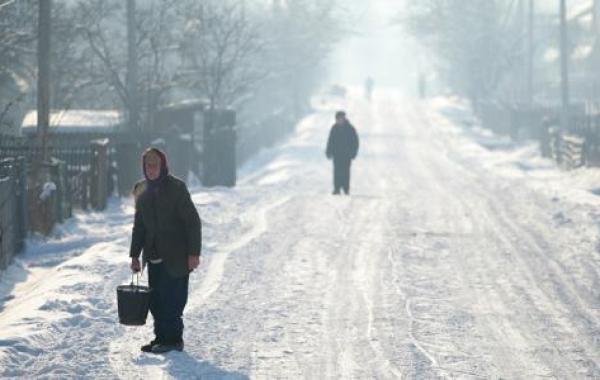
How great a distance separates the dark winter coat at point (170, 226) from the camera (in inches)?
366

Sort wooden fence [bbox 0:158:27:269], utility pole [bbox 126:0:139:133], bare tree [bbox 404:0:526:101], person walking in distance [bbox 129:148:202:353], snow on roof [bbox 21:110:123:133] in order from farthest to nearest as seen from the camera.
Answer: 1. bare tree [bbox 404:0:526:101]
2. snow on roof [bbox 21:110:123:133]
3. utility pole [bbox 126:0:139:133]
4. wooden fence [bbox 0:158:27:269]
5. person walking in distance [bbox 129:148:202:353]

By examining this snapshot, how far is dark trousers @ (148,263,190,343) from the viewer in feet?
30.6

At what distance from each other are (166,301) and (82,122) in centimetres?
2212

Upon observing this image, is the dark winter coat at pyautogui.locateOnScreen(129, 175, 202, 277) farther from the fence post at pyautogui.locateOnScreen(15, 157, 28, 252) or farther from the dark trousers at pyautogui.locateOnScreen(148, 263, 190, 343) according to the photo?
the fence post at pyautogui.locateOnScreen(15, 157, 28, 252)

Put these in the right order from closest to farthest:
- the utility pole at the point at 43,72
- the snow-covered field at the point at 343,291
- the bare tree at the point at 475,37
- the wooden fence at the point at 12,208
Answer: the snow-covered field at the point at 343,291 → the wooden fence at the point at 12,208 → the utility pole at the point at 43,72 → the bare tree at the point at 475,37

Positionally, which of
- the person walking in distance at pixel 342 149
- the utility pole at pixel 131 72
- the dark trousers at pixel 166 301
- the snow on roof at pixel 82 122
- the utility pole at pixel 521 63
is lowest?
the dark trousers at pixel 166 301

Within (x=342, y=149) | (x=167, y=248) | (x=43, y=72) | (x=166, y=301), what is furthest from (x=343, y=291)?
(x=342, y=149)

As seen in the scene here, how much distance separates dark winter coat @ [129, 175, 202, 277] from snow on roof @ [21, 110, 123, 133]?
19.7 meters

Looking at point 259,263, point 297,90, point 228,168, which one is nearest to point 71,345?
point 259,263

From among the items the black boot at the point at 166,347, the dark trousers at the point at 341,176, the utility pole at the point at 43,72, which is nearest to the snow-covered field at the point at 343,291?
the black boot at the point at 166,347

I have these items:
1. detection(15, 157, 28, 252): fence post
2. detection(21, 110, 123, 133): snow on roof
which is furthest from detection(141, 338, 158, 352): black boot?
detection(21, 110, 123, 133): snow on roof

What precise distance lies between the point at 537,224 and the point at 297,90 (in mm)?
54114

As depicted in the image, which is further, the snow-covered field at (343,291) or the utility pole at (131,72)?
the utility pole at (131,72)

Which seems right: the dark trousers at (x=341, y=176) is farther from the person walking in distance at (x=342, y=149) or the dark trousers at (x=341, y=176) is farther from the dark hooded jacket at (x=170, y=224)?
the dark hooded jacket at (x=170, y=224)
